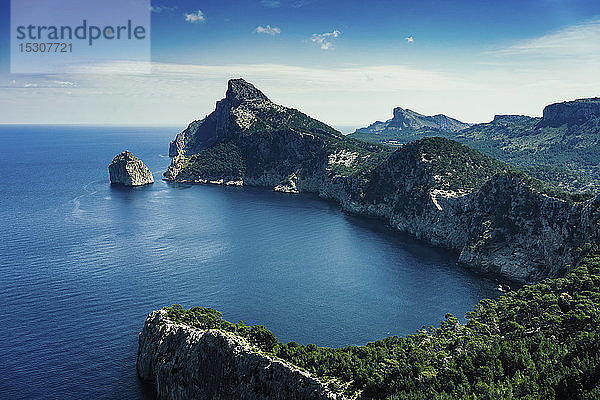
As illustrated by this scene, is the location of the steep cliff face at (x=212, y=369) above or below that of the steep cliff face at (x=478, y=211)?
below

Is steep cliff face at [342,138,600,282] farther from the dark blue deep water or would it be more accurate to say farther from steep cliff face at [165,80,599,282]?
the dark blue deep water

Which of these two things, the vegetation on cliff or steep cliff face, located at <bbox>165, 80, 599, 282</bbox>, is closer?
the vegetation on cliff

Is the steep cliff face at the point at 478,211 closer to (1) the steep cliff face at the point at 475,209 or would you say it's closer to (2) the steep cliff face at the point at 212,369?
(1) the steep cliff face at the point at 475,209

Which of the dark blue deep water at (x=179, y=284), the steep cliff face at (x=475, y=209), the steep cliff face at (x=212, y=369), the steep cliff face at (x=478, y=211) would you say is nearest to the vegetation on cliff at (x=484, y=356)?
the steep cliff face at (x=212, y=369)


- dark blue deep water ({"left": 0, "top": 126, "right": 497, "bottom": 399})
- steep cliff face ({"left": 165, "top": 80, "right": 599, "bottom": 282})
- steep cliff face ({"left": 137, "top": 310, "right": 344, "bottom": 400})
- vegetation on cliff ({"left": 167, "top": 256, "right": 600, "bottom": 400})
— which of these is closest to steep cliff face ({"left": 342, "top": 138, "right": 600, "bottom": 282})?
steep cliff face ({"left": 165, "top": 80, "right": 599, "bottom": 282})

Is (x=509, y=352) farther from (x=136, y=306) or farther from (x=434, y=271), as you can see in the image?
(x=136, y=306)

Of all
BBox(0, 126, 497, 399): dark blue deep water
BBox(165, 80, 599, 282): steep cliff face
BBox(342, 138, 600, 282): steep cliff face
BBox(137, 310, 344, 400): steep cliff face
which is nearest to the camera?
BBox(137, 310, 344, 400): steep cliff face

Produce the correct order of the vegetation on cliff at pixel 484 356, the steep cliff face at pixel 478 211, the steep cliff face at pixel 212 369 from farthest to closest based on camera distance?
the steep cliff face at pixel 478 211
the steep cliff face at pixel 212 369
the vegetation on cliff at pixel 484 356
